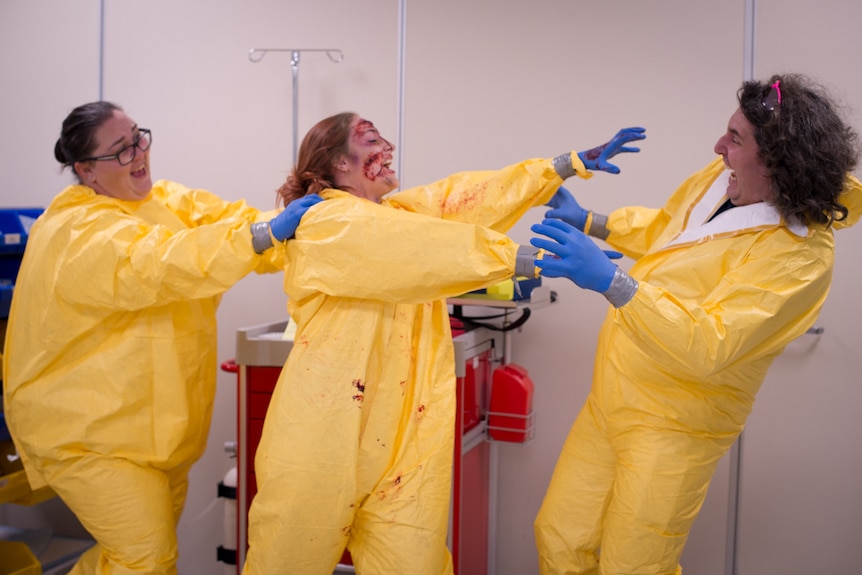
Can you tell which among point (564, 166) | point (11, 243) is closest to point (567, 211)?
point (564, 166)

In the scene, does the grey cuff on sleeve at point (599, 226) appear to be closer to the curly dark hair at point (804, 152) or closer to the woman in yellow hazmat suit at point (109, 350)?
the curly dark hair at point (804, 152)

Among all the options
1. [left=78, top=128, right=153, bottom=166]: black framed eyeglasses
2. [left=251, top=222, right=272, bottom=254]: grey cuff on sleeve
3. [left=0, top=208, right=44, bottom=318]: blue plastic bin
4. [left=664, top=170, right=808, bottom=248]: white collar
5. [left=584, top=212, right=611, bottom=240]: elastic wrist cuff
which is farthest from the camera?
[left=0, top=208, right=44, bottom=318]: blue plastic bin

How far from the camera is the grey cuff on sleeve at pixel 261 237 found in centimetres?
190

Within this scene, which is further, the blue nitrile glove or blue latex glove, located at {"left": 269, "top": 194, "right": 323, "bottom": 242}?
the blue nitrile glove

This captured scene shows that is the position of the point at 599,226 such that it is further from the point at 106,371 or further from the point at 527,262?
the point at 106,371

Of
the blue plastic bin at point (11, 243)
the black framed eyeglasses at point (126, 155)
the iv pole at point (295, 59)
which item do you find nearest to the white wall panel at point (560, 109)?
the iv pole at point (295, 59)

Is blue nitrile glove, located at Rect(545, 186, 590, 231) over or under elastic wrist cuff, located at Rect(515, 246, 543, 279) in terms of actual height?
over

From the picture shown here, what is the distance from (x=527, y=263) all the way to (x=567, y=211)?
581 mm

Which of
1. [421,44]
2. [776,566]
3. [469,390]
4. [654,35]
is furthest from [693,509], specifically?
[421,44]

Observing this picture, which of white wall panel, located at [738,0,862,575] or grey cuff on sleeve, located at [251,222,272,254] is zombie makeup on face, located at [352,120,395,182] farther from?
white wall panel, located at [738,0,862,575]

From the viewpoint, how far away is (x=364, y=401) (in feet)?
6.04

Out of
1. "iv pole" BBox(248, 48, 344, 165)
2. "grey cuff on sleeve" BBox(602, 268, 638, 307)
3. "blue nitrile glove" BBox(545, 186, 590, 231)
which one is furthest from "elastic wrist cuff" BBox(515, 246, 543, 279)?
"iv pole" BBox(248, 48, 344, 165)

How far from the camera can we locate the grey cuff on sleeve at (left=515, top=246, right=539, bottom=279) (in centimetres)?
172

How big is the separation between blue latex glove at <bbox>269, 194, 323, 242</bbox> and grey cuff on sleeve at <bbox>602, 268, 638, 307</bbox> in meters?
0.68
